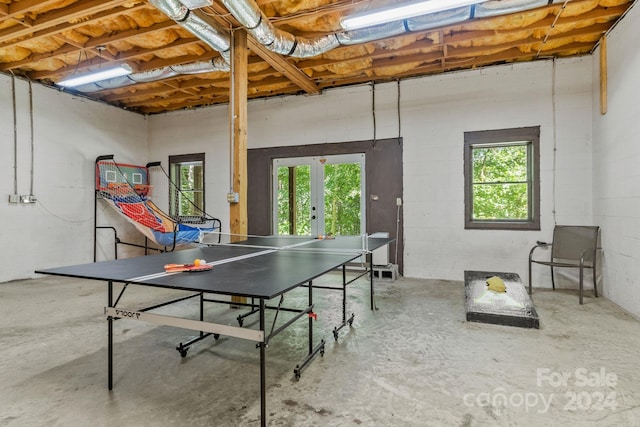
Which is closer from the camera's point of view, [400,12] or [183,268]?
[183,268]

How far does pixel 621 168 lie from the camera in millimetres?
3625

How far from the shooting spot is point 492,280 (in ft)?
12.4

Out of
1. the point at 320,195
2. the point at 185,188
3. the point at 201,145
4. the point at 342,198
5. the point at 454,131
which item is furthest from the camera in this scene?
the point at 185,188

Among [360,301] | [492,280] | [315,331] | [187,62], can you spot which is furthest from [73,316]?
[492,280]

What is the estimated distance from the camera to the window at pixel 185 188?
23.0 feet

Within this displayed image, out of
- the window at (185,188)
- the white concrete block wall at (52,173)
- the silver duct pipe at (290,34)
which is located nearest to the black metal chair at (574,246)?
the silver duct pipe at (290,34)

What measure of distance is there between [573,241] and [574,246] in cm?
7

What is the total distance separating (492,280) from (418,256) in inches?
62.1

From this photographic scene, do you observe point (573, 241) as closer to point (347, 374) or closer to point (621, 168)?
point (621, 168)

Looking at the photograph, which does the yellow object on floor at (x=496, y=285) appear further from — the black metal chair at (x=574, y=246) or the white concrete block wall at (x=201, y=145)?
the white concrete block wall at (x=201, y=145)

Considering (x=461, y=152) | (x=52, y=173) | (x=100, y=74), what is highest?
(x=100, y=74)

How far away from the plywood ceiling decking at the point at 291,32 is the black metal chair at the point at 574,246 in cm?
230

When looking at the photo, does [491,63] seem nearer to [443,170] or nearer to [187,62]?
[443,170]

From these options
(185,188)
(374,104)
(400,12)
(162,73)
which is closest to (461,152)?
(374,104)
